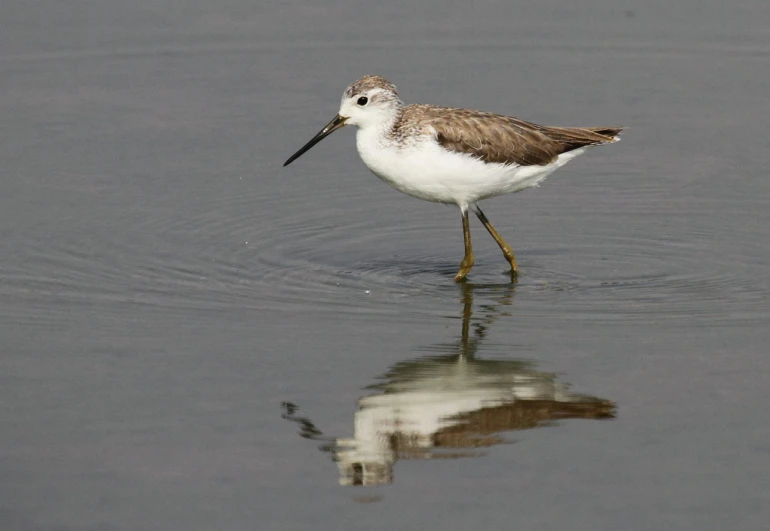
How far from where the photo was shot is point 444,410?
8156mm

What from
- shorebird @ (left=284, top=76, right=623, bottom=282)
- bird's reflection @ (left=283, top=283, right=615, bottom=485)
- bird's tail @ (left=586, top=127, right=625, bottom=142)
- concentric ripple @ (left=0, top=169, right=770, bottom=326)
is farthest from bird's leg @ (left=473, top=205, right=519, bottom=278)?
bird's reflection @ (left=283, top=283, right=615, bottom=485)

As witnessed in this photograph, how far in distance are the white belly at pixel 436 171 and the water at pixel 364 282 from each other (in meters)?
0.66

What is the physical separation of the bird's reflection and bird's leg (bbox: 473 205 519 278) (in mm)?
2099

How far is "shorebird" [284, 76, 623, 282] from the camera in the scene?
35.8 feet

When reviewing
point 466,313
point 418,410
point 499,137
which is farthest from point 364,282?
point 418,410

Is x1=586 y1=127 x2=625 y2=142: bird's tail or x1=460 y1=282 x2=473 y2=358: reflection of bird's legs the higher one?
x1=586 y1=127 x2=625 y2=142: bird's tail

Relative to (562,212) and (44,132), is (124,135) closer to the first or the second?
(44,132)

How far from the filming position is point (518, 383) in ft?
28.1

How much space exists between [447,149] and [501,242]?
992mm

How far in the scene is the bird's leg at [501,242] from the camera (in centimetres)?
1120

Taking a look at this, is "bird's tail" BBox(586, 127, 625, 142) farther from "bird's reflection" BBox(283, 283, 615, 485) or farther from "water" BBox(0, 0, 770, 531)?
"bird's reflection" BBox(283, 283, 615, 485)

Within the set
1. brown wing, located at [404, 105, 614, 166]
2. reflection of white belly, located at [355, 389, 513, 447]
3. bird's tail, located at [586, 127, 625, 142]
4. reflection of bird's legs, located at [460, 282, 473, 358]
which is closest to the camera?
reflection of white belly, located at [355, 389, 513, 447]

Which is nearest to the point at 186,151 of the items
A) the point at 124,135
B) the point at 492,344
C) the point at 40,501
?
the point at 124,135

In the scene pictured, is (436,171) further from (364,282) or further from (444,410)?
(444,410)
